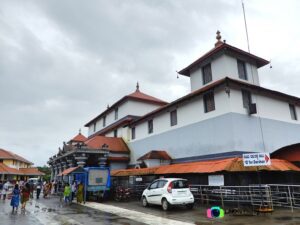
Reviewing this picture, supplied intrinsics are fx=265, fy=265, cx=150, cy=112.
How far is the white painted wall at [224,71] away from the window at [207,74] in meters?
0.33

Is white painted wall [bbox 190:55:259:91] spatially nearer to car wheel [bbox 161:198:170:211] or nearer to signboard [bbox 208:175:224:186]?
signboard [bbox 208:175:224:186]

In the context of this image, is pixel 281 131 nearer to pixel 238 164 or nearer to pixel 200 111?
pixel 200 111

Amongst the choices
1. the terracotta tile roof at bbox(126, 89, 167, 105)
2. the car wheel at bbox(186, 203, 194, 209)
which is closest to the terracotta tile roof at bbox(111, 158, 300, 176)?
the car wheel at bbox(186, 203, 194, 209)

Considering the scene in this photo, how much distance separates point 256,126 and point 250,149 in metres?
2.07

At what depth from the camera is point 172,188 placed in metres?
14.2

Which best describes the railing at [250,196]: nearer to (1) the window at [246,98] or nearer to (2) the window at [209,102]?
(2) the window at [209,102]

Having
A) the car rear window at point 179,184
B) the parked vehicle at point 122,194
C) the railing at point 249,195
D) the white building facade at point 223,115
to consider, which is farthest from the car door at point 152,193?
the white building facade at point 223,115

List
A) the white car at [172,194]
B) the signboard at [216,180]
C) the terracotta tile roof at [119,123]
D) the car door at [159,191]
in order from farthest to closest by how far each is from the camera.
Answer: the terracotta tile roof at [119,123]
the signboard at [216,180]
the car door at [159,191]
the white car at [172,194]

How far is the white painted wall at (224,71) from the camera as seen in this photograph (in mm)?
22906

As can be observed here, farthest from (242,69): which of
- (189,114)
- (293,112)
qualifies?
(189,114)

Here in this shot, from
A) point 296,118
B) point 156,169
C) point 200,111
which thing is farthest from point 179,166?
point 296,118

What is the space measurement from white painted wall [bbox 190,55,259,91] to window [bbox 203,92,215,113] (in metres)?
3.26

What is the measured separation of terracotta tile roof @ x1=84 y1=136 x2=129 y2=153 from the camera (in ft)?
98.9

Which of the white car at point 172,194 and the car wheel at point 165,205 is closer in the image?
the white car at point 172,194
